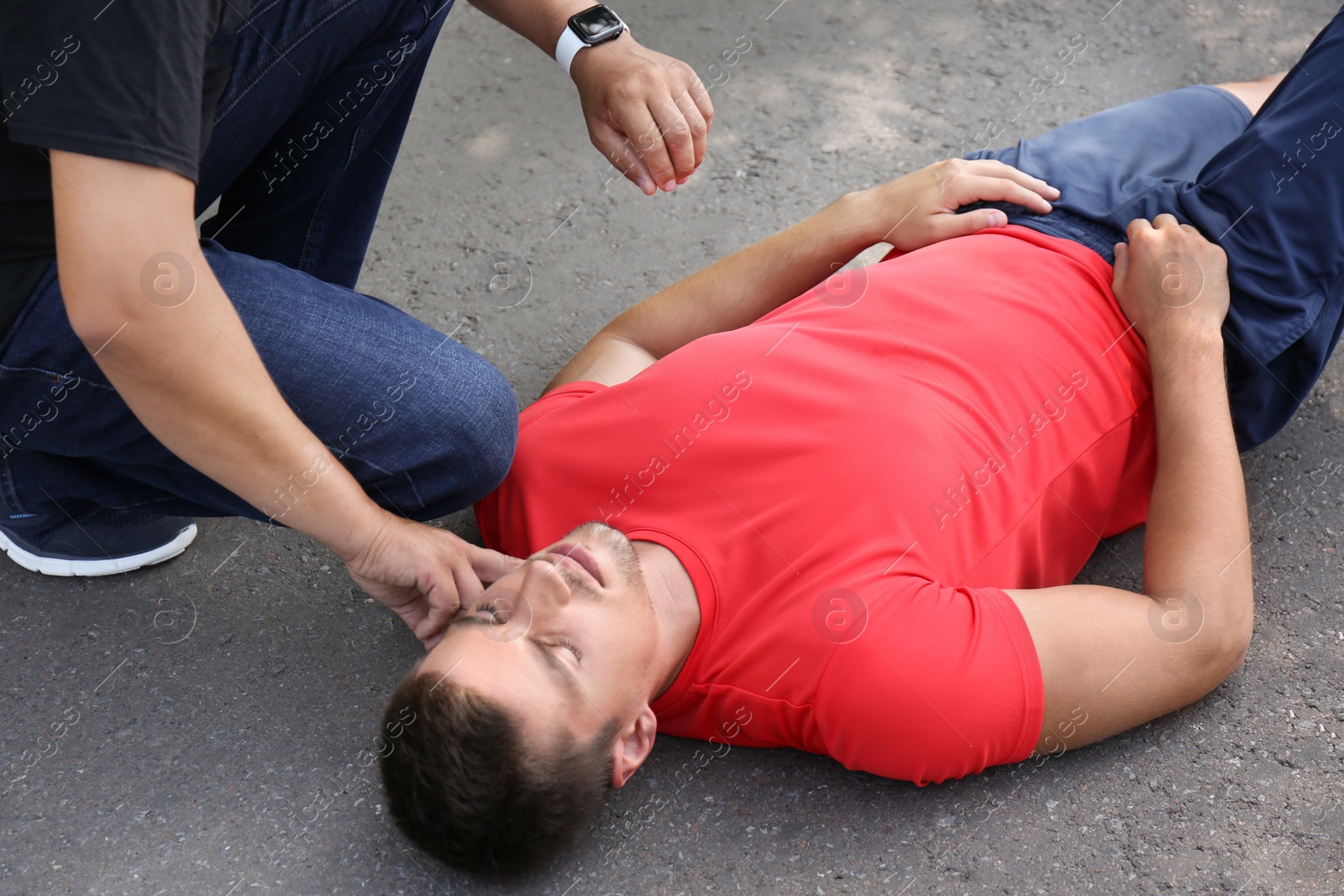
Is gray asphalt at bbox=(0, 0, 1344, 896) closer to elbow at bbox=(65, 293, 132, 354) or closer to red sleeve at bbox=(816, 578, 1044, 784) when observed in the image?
red sleeve at bbox=(816, 578, 1044, 784)

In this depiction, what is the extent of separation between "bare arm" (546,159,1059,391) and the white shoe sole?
0.84 meters

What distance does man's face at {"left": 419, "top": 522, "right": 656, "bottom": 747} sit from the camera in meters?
1.48

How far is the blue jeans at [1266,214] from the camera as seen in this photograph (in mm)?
1798

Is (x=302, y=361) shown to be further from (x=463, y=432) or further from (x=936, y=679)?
(x=936, y=679)

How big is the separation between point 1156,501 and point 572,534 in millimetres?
948

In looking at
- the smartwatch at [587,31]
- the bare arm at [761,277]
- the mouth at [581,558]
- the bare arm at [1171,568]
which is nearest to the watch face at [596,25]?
the smartwatch at [587,31]

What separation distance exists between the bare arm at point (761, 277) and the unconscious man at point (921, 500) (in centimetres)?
1

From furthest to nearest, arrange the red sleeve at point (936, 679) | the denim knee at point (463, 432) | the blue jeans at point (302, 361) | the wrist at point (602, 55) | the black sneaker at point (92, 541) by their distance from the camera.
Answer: the black sneaker at point (92, 541)
the wrist at point (602, 55)
the denim knee at point (463, 432)
the blue jeans at point (302, 361)
the red sleeve at point (936, 679)

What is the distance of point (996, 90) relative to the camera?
2.96 m

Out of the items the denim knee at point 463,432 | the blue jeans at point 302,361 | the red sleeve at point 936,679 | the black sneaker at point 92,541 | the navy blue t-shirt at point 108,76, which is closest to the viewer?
the navy blue t-shirt at point 108,76

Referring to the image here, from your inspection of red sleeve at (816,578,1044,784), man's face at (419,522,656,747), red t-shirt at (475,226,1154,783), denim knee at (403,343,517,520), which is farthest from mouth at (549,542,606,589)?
red sleeve at (816,578,1044,784)

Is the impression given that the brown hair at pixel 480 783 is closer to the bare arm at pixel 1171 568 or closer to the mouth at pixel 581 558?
the mouth at pixel 581 558

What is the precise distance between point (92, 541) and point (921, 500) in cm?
152

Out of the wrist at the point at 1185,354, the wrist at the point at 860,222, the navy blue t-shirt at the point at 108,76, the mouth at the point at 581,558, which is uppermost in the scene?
the navy blue t-shirt at the point at 108,76
